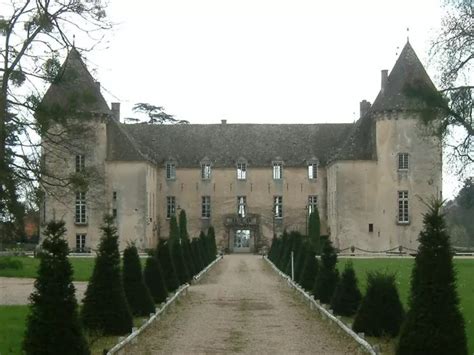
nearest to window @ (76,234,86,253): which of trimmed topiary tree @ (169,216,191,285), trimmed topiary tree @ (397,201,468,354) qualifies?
trimmed topiary tree @ (169,216,191,285)

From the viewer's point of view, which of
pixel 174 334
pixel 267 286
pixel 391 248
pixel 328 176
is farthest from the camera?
pixel 328 176

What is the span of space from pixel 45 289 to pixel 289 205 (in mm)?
43897

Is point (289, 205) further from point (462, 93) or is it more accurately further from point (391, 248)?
point (462, 93)

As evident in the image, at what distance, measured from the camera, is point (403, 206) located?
45844 mm

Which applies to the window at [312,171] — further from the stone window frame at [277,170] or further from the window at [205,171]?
the window at [205,171]

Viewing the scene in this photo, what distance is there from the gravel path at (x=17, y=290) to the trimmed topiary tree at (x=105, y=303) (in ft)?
17.3

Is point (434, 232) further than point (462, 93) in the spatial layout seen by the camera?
No

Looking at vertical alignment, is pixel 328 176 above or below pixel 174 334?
above

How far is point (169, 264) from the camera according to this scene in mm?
20453

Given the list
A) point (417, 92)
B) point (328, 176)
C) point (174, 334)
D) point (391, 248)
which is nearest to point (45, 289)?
point (174, 334)

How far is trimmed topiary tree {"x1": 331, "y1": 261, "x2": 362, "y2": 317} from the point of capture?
A: 48.1 feet

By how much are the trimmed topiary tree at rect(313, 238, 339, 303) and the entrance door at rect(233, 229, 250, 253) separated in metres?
35.1

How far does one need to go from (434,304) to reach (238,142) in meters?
45.2

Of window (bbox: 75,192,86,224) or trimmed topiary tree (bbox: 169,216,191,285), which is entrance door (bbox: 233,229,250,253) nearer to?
window (bbox: 75,192,86,224)
